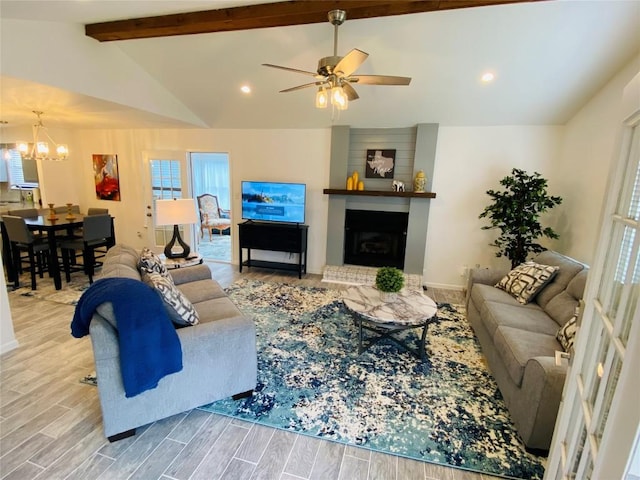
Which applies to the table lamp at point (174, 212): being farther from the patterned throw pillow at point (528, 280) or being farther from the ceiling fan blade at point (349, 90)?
the patterned throw pillow at point (528, 280)

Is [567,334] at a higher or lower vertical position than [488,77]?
lower

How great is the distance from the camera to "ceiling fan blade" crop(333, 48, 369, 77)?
79.4 inches

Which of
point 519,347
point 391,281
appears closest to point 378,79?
point 391,281

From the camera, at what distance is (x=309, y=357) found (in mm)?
2791

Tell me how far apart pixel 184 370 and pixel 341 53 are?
3.23 metres

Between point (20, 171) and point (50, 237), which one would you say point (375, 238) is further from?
point (20, 171)

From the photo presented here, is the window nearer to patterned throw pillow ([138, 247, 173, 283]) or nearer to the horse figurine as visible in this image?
patterned throw pillow ([138, 247, 173, 283])

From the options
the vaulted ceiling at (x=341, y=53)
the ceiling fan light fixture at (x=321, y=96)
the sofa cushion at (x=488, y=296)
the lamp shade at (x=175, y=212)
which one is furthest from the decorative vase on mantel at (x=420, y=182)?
the lamp shade at (x=175, y=212)

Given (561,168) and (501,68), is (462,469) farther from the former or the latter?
(561,168)

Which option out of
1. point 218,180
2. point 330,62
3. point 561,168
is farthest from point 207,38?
point 218,180

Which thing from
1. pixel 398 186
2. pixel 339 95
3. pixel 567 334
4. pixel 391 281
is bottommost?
pixel 567 334

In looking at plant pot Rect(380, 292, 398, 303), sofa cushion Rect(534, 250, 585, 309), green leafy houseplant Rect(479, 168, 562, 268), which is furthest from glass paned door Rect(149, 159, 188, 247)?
sofa cushion Rect(534, 250, 585, 309)

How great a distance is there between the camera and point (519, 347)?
7.04ft

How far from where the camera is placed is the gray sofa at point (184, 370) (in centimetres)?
176
